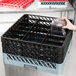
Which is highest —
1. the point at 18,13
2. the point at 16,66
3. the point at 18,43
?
the point at 18,43

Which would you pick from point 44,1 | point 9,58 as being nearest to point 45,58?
point 9,58

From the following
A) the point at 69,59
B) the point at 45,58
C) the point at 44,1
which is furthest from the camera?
the point at 44,1

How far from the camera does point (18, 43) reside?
0.74 metres

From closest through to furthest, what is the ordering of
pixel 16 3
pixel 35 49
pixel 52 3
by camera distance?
pixel 35 49 → pixel 52 3 → pixel 16 3

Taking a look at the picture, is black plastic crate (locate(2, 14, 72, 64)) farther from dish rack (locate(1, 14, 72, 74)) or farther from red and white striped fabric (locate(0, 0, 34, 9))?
red and white striped fabric (locate(0, 0, 34, 9))

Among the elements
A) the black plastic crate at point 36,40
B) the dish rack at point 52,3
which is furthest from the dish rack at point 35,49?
the dish rack at point 52,3

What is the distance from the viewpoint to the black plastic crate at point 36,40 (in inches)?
27.9

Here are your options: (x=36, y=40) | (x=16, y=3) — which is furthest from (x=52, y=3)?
(x=36, y=40)

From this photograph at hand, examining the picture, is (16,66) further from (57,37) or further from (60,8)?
(60,8)

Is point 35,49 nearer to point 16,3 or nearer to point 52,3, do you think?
point 52,3

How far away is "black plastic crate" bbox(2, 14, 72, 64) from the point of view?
0.71 meters

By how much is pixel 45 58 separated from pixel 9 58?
15 centimetres

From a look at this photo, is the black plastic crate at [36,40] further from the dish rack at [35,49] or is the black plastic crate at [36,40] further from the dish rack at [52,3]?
the dish rack at [52,3]

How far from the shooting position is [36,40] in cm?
85
